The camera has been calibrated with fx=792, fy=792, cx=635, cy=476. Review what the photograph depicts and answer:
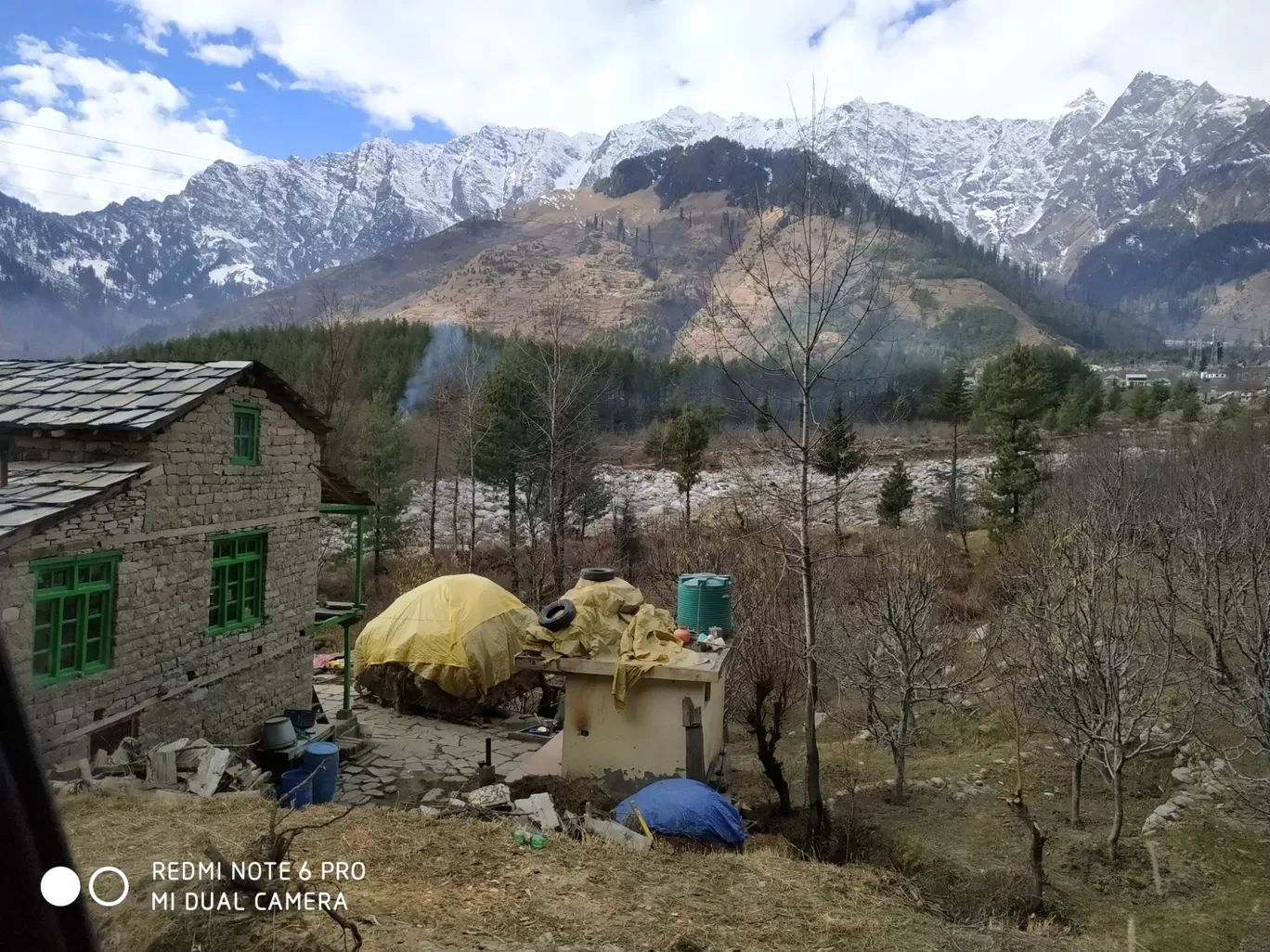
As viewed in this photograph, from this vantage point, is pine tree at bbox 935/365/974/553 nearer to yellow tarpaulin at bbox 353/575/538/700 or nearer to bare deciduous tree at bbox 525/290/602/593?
bare deciduous tree at bbox 525/290/602/593

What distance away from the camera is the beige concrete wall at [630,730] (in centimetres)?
997

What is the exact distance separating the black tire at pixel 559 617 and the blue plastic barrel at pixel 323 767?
307cm

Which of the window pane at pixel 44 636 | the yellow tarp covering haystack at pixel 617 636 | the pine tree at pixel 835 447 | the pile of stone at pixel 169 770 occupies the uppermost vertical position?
the pine tree at pixel 835 447

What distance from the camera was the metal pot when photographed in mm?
10266

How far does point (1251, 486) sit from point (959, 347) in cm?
5032

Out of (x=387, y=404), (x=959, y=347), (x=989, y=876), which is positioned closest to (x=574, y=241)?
(x=959, y=347)

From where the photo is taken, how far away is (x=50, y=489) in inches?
308

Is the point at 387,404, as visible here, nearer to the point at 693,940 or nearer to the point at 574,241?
the point at 693,940

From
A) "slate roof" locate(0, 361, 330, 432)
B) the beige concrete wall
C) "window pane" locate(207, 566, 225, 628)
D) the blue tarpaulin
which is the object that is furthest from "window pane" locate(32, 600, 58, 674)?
the blue tarpaulin

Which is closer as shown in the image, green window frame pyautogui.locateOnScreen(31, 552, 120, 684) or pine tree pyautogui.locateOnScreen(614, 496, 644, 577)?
green window frame pyautogui.locateOnScreen(31, 552, 120, 684)

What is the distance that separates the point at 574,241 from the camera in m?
124

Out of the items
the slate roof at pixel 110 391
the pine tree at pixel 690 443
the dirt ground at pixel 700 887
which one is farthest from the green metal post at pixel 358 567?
the pine tree at pixel 690 443

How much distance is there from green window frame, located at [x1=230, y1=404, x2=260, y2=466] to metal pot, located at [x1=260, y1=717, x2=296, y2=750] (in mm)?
3436

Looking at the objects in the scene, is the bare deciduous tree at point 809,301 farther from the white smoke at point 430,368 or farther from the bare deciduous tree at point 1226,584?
the white smoke at point 430,368
